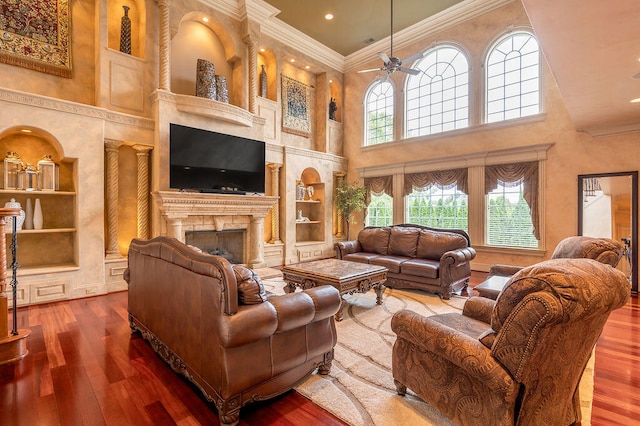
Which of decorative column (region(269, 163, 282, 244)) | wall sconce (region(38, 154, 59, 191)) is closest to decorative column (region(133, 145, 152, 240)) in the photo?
wall sconce (region(38, 154, 59, 191))

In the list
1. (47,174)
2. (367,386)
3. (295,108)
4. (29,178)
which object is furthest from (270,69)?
(367,386)

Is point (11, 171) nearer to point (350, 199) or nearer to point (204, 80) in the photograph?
point (204, 80)

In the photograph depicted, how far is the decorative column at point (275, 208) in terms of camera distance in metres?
7.30

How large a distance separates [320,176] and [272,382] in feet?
22.0

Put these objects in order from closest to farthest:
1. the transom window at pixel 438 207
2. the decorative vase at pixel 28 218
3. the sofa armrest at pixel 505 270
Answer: the sofa armrest at pixel 505 270, the decorative vase at pixel 28 218, the transom window at pixel 438 207

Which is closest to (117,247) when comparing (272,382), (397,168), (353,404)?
(272,382)

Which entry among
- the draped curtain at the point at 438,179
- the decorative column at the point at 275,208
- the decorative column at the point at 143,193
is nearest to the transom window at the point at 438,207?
the draped curtain at the point at 438,179

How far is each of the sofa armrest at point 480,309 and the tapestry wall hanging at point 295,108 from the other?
643cm

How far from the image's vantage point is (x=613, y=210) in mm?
5059

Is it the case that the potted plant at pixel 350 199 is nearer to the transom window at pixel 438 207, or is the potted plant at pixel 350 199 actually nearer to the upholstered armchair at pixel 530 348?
the transom window at pixel 438 207

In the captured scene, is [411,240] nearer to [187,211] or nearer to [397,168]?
[397,168]

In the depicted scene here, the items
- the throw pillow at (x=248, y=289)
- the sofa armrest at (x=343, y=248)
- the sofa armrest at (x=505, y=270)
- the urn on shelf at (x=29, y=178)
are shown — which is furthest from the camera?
the sofa armrest at (x=343, y=248)

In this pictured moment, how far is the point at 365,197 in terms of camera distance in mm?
8508

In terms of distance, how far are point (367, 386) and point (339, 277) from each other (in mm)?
1316
